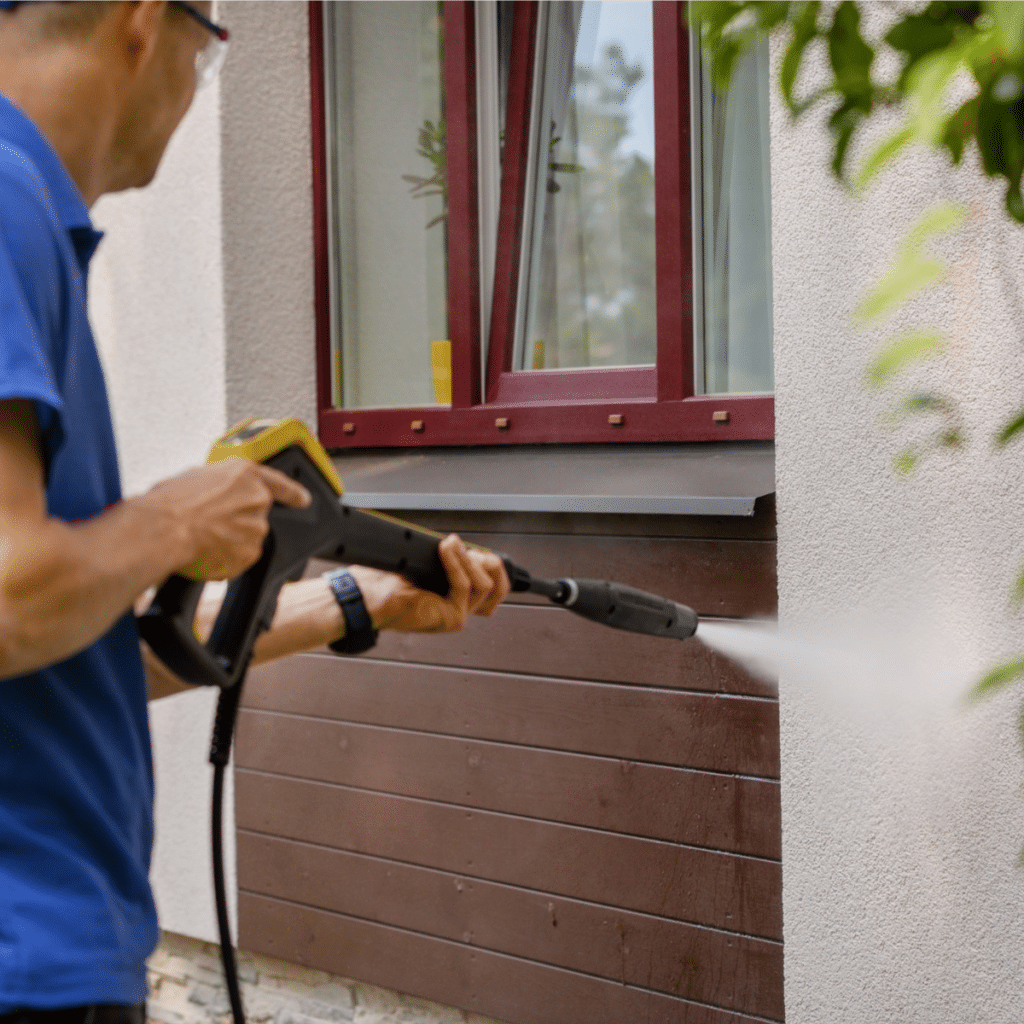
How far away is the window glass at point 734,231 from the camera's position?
2.93 meters

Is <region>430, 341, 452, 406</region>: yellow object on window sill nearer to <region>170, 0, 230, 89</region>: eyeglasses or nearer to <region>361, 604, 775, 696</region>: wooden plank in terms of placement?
<region>361, 604, 775, 696</region>: wooden plank

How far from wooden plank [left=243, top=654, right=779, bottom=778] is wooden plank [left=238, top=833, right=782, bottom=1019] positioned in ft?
1.30

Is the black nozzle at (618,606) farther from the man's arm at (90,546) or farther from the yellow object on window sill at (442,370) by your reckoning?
the yellow object on window sill at (442,370)

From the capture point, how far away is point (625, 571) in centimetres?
289

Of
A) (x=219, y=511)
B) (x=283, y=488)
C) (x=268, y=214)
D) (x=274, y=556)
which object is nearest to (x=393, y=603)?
(x=274, y=556)

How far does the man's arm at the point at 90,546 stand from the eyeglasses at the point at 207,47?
1.74 ft

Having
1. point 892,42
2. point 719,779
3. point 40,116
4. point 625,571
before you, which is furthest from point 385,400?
point 892,42

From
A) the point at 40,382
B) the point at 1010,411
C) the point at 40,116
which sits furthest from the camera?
the point at 1010,411

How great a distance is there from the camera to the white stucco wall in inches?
85.8

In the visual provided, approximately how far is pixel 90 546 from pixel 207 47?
0.67 meters

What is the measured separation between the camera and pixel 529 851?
305 centimetres

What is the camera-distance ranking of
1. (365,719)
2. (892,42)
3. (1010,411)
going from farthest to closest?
1. (365,719)
2. (1010,411)
3. (892,42)

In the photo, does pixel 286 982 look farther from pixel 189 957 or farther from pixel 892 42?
pixel 892 42

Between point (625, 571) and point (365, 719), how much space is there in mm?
973
